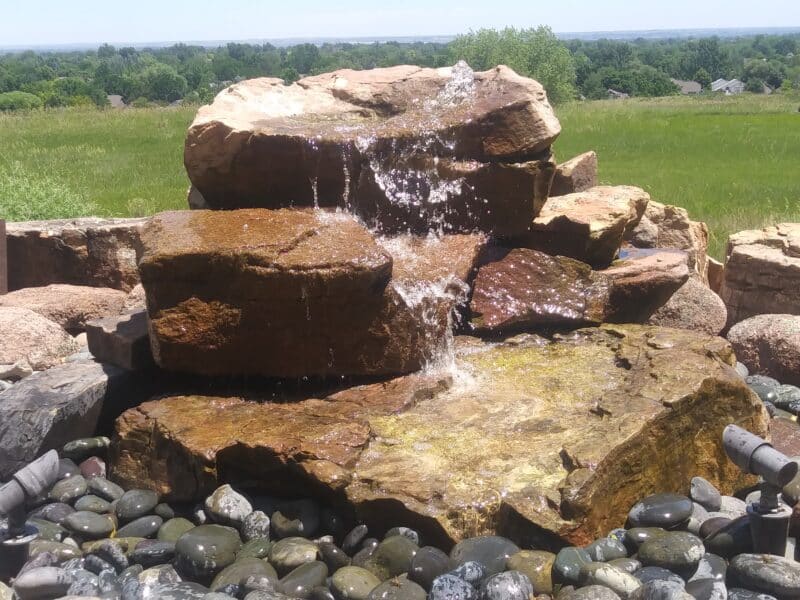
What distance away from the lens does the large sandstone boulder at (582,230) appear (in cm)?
582

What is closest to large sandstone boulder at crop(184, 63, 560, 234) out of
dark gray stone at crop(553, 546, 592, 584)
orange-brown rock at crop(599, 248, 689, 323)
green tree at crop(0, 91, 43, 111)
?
orange-brown rock at crop(599, 248, 689, 323)

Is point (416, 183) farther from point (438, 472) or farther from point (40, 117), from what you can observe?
point (40, 117)

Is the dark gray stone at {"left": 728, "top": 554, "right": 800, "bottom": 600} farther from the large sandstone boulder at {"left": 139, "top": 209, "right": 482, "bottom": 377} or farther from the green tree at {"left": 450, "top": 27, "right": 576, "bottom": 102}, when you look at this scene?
the green tree at {"left": 450, "top": 27, "right": 576, "bottom": 102}

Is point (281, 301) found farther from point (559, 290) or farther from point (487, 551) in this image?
point (559, 290)

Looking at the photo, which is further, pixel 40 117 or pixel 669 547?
pixel 40 117

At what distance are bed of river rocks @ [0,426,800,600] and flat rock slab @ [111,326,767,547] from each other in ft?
0.36

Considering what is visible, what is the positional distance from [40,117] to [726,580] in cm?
2675

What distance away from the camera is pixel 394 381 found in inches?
194

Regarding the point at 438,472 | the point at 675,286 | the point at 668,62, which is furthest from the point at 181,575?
the point at 668,62

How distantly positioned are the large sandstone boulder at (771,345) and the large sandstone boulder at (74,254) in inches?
182

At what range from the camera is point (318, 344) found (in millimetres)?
4789

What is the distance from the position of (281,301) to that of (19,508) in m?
1.56

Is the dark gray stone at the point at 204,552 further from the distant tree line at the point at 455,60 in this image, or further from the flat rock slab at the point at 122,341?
the distant tree line at the point at 455,60

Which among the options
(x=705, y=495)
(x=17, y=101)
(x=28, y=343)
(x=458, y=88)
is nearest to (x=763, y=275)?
(x=458, y=88)
